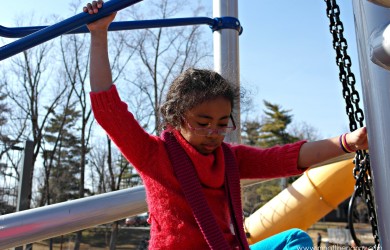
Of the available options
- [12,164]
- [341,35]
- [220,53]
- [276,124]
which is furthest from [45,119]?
[276,124]

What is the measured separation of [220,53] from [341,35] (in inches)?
32.2

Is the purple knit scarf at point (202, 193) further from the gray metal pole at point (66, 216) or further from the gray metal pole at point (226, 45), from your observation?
the gray metal pole at point (226, 45)

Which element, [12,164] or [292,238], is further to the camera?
[12,164]

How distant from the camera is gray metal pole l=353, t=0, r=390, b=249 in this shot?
878 millimetres

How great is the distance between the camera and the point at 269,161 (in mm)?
1341

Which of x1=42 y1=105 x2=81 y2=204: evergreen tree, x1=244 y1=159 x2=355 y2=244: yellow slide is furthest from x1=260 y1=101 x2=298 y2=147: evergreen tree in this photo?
x1=244 y1=159 x2=355 y2=244: yellow slide

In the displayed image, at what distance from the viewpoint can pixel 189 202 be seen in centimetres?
115

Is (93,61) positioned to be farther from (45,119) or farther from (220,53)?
(45,119)

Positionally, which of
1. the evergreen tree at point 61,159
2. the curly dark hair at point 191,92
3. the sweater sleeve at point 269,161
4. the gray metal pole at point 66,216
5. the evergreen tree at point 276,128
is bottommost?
the gray metal pole at point 66,216

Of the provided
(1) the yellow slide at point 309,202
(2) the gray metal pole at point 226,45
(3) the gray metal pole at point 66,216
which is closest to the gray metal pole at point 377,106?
(3) the gray metal pole at point 66,216

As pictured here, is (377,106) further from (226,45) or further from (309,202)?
(309,202)

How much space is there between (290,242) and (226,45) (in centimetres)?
105

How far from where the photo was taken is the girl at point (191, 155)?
112 centimetres

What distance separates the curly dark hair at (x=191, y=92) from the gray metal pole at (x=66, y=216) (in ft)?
1.04
